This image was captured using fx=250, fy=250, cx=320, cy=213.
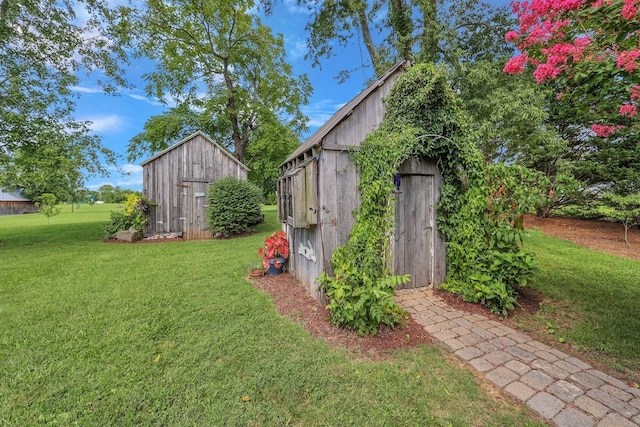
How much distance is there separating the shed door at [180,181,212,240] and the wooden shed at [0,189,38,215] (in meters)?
36.1

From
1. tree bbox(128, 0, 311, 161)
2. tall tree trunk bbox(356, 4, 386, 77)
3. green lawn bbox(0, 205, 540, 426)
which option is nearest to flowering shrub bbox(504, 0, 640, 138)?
green lawn bbox(0, 205, 540, 426)

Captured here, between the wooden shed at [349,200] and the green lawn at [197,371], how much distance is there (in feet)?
4.38

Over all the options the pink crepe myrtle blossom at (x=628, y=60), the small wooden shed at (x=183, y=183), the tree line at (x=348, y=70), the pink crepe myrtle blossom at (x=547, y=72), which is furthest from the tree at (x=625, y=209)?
the small wooden shed at (x=183, y=183)

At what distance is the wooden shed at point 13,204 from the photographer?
104ft

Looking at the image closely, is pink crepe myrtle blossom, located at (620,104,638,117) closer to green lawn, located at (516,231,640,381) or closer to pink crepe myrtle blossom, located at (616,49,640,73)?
pink crepe myrtle blossom, located at (616,49,640,73)

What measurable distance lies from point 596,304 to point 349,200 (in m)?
4.36

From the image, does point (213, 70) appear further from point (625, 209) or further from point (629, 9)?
point (625, 209)

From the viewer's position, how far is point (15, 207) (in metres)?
32.8

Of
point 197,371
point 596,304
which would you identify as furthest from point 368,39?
point 197,371

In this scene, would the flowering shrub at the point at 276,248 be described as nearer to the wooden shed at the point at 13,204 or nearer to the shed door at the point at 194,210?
the shed door at the point at 194,210

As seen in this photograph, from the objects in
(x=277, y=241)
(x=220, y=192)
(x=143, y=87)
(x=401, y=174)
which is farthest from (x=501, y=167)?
(x=143, y=87)

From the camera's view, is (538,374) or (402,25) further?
(402,25)

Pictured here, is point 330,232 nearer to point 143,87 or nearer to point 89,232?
point 89,232

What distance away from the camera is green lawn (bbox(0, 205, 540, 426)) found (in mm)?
2105
